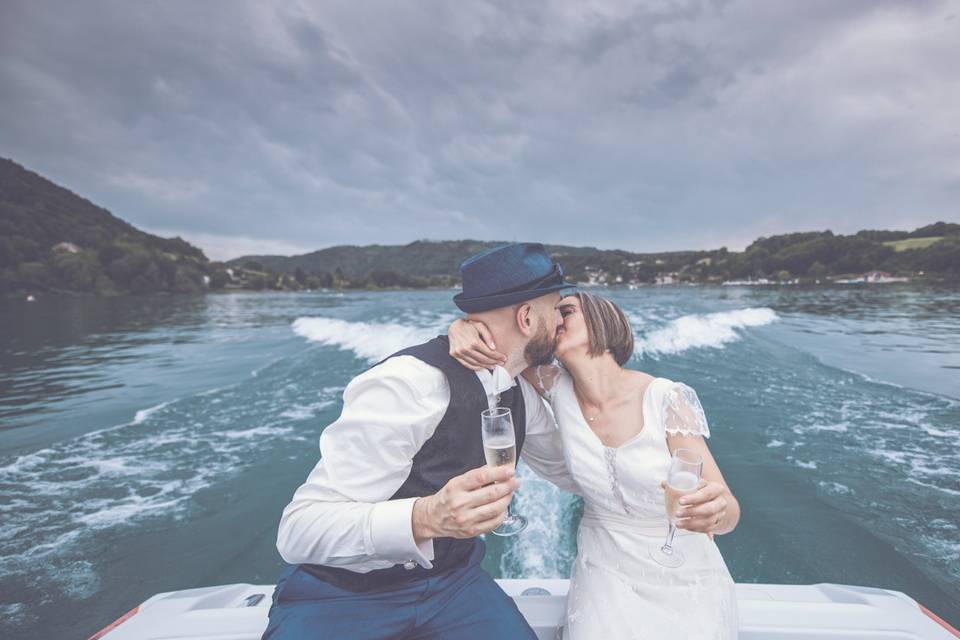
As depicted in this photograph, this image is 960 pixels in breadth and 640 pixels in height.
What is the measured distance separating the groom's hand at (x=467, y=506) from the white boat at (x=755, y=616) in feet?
4.65

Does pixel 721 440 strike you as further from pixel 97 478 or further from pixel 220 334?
pixel 220 334

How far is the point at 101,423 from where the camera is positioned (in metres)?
8.38

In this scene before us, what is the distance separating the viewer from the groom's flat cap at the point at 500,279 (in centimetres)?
214

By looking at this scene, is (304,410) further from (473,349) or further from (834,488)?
(834,488)

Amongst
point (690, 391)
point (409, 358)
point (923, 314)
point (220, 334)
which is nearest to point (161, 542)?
point (409, 358)

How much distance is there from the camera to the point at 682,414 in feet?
7.90

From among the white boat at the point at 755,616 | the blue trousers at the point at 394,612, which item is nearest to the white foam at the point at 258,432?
the white boat at the point at 755,616

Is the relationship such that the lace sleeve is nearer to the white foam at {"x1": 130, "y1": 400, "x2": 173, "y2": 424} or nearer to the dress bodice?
the dress bodice

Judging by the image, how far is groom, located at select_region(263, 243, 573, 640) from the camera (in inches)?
62.5

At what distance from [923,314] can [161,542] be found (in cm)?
3500

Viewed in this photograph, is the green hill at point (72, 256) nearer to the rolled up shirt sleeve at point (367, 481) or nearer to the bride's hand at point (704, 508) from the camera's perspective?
the rolled up shirt sleeve at point (367, 481)

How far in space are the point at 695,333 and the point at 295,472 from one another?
1630 centimetres

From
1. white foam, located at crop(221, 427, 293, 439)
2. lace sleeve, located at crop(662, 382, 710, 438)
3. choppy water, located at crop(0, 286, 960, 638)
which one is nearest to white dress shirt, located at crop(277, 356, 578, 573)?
lace sleeve, located at crop(662, 382, 710, 438)

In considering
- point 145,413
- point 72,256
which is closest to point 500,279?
point 145,413
